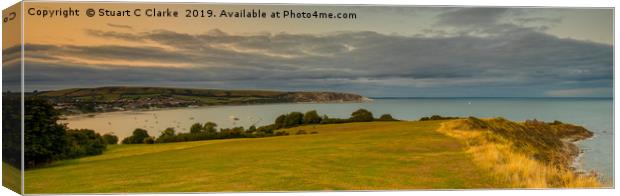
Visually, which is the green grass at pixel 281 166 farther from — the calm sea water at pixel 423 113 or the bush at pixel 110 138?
the calm sea water at pixel 423 113

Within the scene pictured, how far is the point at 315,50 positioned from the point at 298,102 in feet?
4.05

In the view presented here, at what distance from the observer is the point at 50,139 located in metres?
18.1

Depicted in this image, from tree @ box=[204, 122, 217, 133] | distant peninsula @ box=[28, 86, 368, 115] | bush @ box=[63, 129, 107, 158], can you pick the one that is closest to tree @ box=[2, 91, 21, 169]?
distant peninsula @ box=[28, 86, 368, 115]

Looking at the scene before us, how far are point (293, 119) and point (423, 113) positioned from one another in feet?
9.75

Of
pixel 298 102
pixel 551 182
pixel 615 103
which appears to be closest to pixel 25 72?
pixel 298 102

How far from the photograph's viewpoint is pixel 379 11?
1898 centimetres

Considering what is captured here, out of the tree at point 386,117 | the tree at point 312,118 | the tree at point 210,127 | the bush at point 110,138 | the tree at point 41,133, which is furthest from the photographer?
the tree at point 386,117

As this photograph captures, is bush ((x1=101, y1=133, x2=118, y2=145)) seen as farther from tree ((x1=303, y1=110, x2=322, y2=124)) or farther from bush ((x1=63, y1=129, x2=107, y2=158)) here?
tree ((x1=303, y1=110, x2=322, y2=124))

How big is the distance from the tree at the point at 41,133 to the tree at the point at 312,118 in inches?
208

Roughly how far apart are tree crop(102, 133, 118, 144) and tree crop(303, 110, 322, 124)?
4.21 m

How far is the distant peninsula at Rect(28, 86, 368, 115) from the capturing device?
18.1m

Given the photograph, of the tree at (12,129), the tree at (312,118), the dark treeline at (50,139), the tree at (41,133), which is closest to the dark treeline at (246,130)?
the tree at (312,118)

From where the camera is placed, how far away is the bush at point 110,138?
1844cm

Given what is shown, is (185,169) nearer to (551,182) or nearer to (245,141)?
(245,141)
